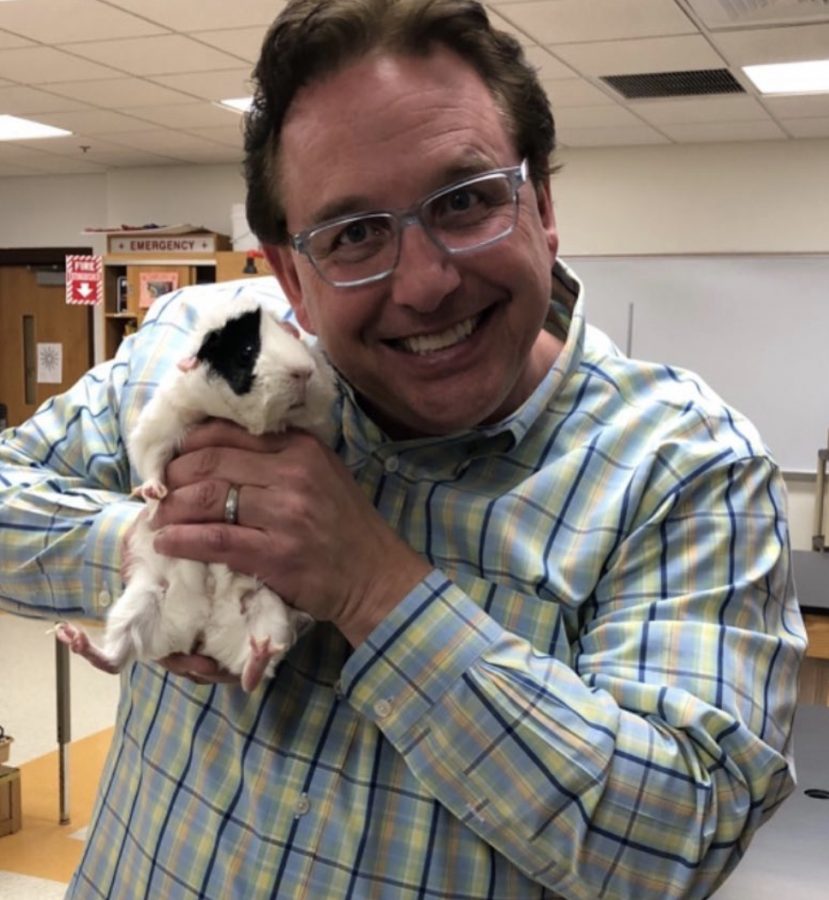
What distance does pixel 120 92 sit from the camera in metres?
5.68

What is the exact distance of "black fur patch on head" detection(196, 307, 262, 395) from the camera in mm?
978

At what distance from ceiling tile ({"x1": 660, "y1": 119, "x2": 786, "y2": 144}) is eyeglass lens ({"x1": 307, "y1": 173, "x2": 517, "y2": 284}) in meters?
5.62

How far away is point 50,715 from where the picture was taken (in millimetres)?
4891

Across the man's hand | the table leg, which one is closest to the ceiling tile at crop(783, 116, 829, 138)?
the table leg

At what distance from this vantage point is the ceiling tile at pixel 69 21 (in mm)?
4246

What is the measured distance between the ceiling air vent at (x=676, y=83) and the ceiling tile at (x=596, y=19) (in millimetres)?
656

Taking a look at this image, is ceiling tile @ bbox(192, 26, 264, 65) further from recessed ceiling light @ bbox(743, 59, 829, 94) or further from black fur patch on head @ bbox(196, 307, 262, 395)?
black fur patch on head @ bbox(196, 307, 262, 395)

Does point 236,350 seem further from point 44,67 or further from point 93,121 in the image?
point 93,121

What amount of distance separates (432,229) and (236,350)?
23 centimetres

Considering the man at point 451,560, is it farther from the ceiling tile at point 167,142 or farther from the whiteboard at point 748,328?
the ceiling tile at point 167,142

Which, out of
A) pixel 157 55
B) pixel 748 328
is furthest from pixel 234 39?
pixel 748 328

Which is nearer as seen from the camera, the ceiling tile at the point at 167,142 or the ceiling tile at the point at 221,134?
the ceiling tile at the point at 221,134

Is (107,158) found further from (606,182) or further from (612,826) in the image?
(612,826)

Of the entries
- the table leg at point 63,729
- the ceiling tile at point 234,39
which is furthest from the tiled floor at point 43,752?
the ceiling tile at point 234,39
